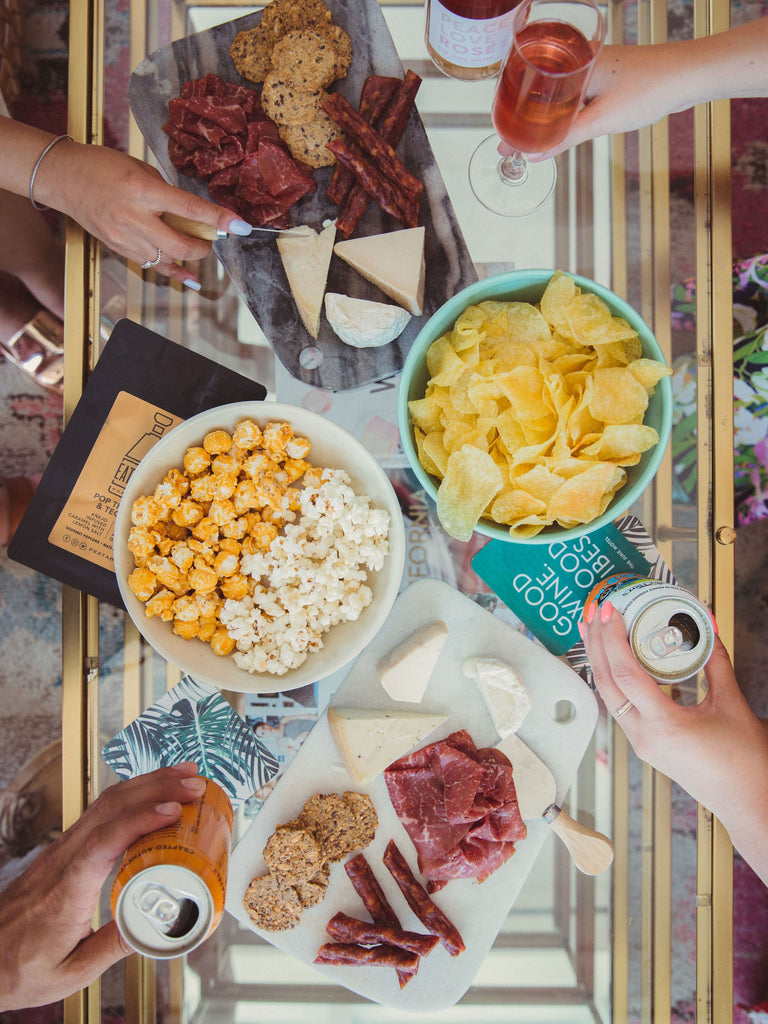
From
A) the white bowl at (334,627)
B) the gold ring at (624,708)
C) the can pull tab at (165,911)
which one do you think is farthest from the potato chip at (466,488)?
the can pull tab at (165,911)

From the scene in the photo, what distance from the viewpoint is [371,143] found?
1180mm

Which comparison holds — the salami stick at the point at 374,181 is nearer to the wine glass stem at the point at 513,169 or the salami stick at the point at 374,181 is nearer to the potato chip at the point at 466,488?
the wine glass stem at the point at 513,169

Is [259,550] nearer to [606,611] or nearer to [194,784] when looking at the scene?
[194,784]

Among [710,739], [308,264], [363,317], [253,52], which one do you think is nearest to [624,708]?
[710,739]

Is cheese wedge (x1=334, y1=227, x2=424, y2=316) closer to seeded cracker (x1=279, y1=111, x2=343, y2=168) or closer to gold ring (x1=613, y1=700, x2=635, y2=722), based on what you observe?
seeded cracker (x1=279, y1=111, x2=343, y2=168)

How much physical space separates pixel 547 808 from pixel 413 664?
373 mm

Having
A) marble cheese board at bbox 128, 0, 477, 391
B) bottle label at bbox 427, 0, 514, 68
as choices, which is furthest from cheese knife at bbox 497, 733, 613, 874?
bottle label at bbox 427, 0, 514, 68

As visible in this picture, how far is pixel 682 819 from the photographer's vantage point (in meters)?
1.28

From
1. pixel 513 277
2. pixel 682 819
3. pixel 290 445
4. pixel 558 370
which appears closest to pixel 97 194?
pixel 290 445

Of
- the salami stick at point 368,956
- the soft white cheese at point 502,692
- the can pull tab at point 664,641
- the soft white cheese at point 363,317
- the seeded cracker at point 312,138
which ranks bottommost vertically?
the salami stick at point 368,956

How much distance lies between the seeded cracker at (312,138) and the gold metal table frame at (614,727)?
0.21 metres

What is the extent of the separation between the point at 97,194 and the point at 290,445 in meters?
0.55

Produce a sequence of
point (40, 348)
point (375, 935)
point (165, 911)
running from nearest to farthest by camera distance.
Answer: point (165, 911) < point (375, 935) < point (40, 348)

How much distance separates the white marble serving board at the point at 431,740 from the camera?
1254 mm
